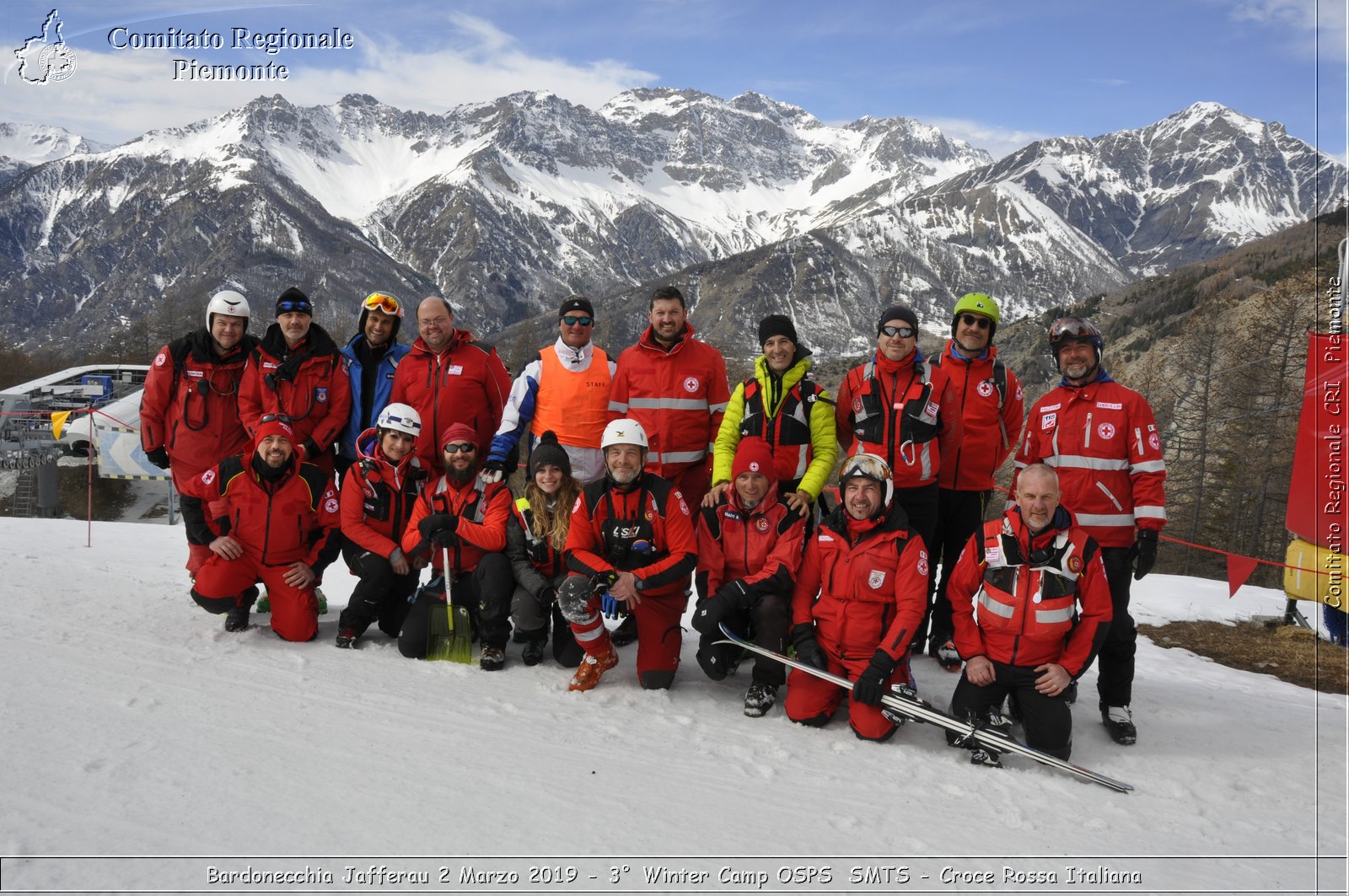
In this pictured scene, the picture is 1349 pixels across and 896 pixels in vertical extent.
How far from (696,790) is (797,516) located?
5.92 ft

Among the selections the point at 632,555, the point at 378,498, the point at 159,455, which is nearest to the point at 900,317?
the point at 632,555

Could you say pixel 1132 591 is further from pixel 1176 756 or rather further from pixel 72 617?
pixel 72 617

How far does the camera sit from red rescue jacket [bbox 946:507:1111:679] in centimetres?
429

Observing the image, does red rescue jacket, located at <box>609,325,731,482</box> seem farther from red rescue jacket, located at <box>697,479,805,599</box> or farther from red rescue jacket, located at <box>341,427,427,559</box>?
red rescue jacket, located at <box>341,427,427,559</box>

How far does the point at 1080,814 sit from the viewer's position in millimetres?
3723

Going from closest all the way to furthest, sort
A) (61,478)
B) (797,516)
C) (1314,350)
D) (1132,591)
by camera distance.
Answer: (797,516) < (1314,350) < (1132,591) < (61,478)

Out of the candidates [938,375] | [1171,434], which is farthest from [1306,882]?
[1171,434]

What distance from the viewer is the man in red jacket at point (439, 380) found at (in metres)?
5.71

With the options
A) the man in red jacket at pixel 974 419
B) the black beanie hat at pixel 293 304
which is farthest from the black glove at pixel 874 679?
the black beanie hat at pixel 293 304

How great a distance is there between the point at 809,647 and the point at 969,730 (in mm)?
919

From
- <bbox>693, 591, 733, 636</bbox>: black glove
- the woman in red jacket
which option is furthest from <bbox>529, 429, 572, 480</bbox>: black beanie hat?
<bbox>693, 591, 733, 636</bbox>: black glove

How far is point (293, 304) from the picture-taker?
5719 millimetres

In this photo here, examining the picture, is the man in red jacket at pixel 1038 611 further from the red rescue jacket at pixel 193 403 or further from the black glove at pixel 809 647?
the red rescue jacket at pixel 193 403

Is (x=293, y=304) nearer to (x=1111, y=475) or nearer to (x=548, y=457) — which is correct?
(x=548, y=457)
